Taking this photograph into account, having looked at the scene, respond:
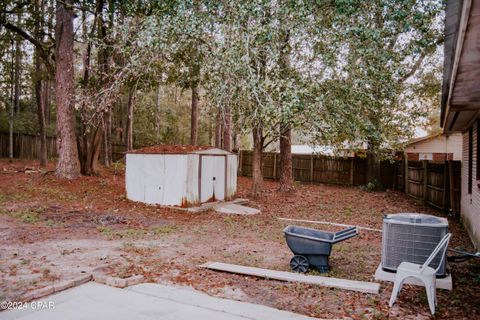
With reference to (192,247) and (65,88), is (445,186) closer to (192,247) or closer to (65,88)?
(192,247)

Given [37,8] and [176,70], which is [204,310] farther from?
[37,8]

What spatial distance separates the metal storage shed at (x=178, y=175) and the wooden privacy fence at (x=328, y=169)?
8547 millimetres

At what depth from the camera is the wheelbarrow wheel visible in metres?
5.64

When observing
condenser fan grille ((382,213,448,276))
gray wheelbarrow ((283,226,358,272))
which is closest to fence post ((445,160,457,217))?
condenser fan grille ((382,213,448,276))

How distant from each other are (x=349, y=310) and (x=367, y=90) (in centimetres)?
627

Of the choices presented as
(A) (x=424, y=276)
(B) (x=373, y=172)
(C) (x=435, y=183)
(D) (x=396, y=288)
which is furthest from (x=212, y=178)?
(B) (x=373, y=172)

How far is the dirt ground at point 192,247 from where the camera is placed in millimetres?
4625

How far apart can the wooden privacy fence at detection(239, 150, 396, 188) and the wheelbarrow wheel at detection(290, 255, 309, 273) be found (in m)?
13.1

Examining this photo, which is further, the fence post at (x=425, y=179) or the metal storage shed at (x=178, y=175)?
the fence post at (x=425, y=179)

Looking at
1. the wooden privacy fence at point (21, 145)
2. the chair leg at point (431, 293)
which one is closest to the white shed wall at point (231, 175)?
the chair leg at point (431, 293)

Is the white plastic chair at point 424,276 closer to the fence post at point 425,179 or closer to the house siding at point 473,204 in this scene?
the house siding at point 473,204

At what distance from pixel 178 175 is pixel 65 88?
6.22m

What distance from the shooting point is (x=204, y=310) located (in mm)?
4141

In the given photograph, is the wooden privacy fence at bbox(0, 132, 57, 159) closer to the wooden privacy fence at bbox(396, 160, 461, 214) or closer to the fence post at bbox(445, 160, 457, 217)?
the wooden privacy fence at bbox(396, 160, 461, 214)
